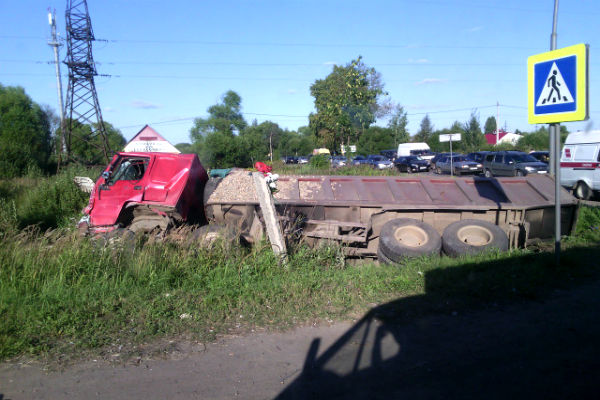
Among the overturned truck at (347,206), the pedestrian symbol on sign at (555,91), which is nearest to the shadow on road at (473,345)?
the pedestrian symbol on sign at (555,91)

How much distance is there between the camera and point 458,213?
8.66m

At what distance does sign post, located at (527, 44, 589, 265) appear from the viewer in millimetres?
5527

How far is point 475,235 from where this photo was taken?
8.02 meters

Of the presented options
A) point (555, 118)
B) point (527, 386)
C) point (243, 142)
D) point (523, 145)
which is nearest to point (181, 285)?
point (527, 386)

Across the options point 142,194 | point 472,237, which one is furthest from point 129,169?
point 472,237

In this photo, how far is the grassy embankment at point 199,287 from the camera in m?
4.35

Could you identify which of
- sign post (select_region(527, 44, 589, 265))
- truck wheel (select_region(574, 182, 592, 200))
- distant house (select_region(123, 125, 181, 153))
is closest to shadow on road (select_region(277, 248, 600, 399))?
sign post (select_region(527, 44, 589, 265))

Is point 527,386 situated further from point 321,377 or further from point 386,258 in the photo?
point 386,258

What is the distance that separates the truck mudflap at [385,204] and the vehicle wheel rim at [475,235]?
1.69 feet

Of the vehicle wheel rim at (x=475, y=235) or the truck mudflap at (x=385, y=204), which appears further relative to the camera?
the truck mudflap at (x=385, y=204)

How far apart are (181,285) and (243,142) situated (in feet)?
62.2

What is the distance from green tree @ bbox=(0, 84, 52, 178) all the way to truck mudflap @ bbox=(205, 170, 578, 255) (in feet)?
48.2

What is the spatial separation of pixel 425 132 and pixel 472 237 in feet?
206

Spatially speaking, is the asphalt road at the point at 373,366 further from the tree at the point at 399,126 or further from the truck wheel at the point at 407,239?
the tree at the point at 399,126
